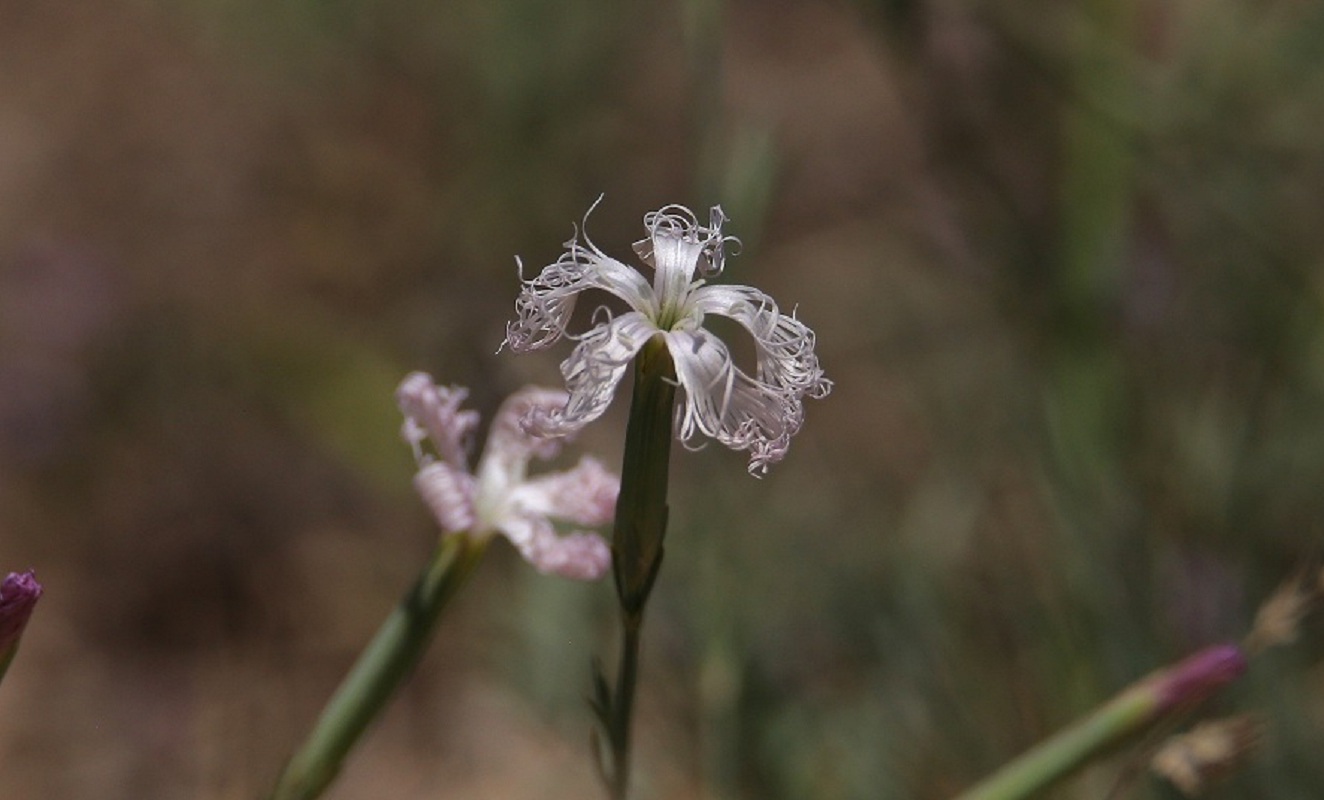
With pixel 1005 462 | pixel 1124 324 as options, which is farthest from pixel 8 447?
pixel 1124 324

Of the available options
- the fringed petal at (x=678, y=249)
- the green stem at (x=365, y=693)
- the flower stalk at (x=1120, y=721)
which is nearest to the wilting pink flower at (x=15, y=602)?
the green stem at (x=365, y=693)

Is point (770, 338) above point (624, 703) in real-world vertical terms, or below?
above

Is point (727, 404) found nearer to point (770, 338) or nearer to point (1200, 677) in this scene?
point (770, 338)

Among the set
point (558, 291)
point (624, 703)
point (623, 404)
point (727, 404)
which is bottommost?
point (624, 703)

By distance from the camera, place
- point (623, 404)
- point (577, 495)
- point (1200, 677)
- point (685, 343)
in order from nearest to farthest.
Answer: point (685, 343), point (1200, 677), point (577, 495), point (623, 404)

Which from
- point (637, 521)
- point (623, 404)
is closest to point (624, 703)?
point (637, 521)

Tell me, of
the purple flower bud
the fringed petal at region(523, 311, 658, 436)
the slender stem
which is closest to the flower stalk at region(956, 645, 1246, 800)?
the purple flower bud

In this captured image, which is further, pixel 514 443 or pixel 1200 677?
pixel 514 443
